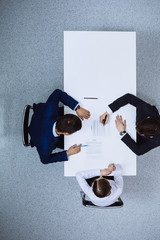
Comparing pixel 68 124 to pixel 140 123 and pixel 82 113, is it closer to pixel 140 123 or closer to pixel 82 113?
pixel 82 113

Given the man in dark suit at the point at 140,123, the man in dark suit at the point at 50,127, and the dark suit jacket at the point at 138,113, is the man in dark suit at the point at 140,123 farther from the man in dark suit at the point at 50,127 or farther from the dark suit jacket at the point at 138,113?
the man in dark suit at the point at 50,127

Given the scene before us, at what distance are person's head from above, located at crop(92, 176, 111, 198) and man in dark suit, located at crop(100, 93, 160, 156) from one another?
0.32m

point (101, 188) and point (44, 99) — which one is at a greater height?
point (44, 99)

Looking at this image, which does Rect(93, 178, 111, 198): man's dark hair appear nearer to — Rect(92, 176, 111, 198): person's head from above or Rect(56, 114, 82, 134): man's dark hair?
Rect(92, 176, 111, 198): person's head from above

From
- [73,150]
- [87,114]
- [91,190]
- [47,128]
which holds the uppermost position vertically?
[87,114]

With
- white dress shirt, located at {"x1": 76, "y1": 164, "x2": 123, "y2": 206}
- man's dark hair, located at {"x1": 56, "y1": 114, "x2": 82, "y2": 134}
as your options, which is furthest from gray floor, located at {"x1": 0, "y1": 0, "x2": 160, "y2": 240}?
man's dark hair, located at {"x1": 56, "y1": 114, "x2": 82, "y2": 134}

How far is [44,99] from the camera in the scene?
5.96ft

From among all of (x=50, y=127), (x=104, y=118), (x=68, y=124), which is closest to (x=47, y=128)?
(x=50, y=127)

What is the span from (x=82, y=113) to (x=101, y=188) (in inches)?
22.2

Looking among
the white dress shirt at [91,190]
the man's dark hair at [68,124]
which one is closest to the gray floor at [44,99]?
the white dress shirt at [91,190]

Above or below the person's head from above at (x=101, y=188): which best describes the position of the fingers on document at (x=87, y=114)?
above

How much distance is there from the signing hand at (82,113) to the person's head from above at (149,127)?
36 centimetres

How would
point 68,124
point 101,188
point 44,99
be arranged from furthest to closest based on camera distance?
point 44,99 < point 101,188 < point 68,124

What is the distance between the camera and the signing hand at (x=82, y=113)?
1273 mm
